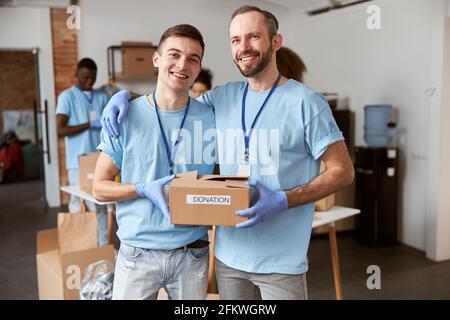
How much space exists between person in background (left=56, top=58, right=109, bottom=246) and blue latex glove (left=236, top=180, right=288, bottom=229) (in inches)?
33.8

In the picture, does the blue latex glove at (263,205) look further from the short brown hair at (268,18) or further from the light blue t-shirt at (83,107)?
the light blue t-shirt at (83,107)

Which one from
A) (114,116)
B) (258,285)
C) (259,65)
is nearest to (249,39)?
(259,65)

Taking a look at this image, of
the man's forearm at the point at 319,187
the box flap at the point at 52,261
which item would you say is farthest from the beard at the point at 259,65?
the box flap at the point at 52,261

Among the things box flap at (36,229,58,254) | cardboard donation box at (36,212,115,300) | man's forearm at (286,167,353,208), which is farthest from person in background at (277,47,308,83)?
box flap at (36,229,58,254)

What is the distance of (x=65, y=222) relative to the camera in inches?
83.7

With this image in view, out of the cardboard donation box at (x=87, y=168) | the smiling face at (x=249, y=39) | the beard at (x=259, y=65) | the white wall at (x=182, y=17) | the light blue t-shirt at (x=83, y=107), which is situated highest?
the white wall at (x=182, y=17)

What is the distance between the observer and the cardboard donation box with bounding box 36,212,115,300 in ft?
5.85

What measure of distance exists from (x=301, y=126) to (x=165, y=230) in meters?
0.39

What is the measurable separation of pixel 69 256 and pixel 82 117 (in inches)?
21.6

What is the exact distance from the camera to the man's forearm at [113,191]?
1.05 m

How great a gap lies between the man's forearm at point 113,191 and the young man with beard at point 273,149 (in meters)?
0.12

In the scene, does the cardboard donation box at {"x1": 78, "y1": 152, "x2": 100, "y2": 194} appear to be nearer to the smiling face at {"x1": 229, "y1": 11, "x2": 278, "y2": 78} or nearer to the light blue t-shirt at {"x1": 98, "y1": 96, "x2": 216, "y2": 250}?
the light blue t-shirt at {"x1": 98, "y1": 96, "x2": 216, "y2": 250}

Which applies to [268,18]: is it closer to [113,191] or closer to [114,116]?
[114,116]

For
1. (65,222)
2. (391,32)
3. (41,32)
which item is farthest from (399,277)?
(41,32)
